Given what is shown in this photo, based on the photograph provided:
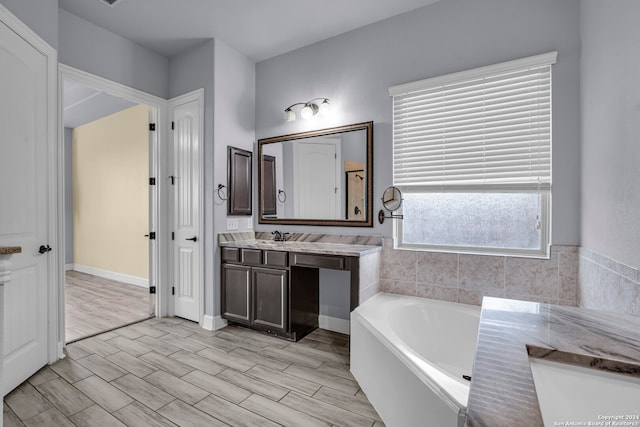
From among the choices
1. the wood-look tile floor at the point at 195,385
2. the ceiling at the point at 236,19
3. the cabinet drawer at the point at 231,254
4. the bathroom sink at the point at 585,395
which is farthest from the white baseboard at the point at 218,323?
the bathroom sink at the point at 585,395

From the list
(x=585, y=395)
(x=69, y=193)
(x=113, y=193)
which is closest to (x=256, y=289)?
(x=585, y=395)

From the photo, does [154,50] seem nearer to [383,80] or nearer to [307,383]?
[383,80]

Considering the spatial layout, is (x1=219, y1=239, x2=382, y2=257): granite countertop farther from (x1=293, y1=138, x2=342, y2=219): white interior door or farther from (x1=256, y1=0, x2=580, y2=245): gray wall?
(x1=293, y1=138, x2=342, y2=219): white interior door

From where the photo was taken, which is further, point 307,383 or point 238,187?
point 238,187

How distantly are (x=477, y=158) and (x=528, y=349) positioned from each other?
198 centimetres

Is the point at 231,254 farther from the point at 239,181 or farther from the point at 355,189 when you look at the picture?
the point at 355,189

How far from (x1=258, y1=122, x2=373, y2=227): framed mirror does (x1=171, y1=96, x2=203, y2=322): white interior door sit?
664 millimetres

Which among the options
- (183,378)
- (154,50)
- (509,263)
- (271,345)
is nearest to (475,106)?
(509,263)

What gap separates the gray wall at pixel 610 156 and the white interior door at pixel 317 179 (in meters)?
1.83

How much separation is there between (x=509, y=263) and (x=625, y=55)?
1394 millimetres

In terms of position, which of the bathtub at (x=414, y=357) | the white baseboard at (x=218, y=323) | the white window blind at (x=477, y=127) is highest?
the white window blind at (x=477, y=127)

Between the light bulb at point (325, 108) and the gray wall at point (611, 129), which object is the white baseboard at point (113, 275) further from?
the gray wall at point (611, 129)

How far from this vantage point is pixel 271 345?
271 cm

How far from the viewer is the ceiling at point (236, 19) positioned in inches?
103
